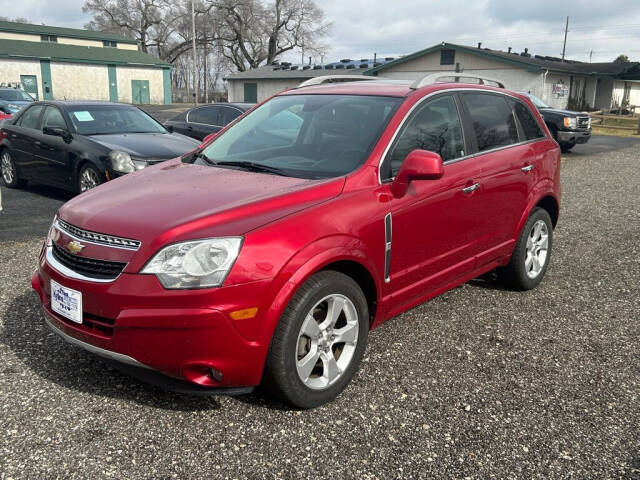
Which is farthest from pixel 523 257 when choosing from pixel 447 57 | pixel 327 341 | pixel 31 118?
pixel 447 57

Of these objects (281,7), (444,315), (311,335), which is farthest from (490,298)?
(281,7)

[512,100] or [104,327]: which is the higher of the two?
[512,100]

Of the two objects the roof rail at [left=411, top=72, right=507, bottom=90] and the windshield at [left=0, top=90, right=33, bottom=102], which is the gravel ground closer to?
the roof rail at [left=411, top=72, right=507, bottom=90]

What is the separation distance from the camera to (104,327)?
2902 millimetres

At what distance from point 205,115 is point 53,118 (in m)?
4.21

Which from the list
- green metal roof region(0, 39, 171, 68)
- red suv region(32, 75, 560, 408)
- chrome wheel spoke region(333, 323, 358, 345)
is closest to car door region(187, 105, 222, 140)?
red suv region(32, 75, 560, 408)

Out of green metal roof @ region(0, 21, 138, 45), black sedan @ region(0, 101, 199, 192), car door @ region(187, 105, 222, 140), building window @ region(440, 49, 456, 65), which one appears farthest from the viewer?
green metal roof @ region(0, 21, 138, 45)

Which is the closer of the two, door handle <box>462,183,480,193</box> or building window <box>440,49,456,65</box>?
door handle <box>462,183,480,193</box>

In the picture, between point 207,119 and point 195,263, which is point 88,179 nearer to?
point 207,119

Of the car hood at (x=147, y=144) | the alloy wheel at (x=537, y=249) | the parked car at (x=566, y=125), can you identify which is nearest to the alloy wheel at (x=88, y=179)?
the car hood at (x=147, y=144)

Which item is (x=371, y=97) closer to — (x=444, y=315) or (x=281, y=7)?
(x=444, y=315)

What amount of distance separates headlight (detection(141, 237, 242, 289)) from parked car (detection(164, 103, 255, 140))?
31.3 feet

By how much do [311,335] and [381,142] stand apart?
129 centimetres

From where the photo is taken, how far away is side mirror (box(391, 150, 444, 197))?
3387 millimetres
